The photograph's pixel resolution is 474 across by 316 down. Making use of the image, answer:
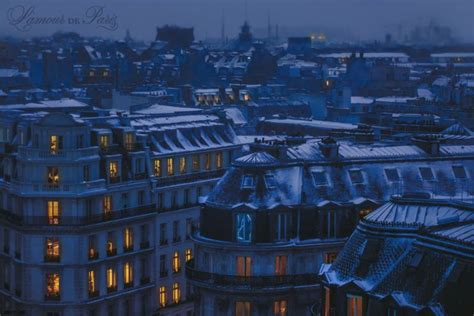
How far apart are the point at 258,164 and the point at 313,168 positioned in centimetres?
363

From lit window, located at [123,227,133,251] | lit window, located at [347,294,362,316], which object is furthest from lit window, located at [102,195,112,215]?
lit window, located at [347,294,362,316]

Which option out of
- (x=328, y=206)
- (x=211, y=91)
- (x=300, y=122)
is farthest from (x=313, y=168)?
(x=211, y=91)

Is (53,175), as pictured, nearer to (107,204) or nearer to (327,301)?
(107,204)

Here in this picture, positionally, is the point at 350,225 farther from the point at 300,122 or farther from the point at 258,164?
the point at 300,122

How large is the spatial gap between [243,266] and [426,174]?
1305 cm

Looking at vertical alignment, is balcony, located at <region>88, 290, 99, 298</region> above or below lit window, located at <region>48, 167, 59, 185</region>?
below

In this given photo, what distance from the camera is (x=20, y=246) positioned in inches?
2749

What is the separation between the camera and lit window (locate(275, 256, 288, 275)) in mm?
60812

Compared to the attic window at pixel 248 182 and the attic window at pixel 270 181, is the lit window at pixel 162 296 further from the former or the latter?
the attic window at pixel 270 181

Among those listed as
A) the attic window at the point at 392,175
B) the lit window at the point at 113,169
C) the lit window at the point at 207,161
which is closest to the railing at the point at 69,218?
the lit window at the point at 113,169

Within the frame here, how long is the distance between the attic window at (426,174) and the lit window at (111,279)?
68.9 feet

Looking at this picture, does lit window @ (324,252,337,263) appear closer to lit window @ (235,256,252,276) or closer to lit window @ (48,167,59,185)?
lit window @ (235,256,252,276)

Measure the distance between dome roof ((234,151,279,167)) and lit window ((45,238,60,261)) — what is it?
14.1m

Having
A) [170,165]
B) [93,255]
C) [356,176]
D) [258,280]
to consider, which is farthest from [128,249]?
[356,176]
